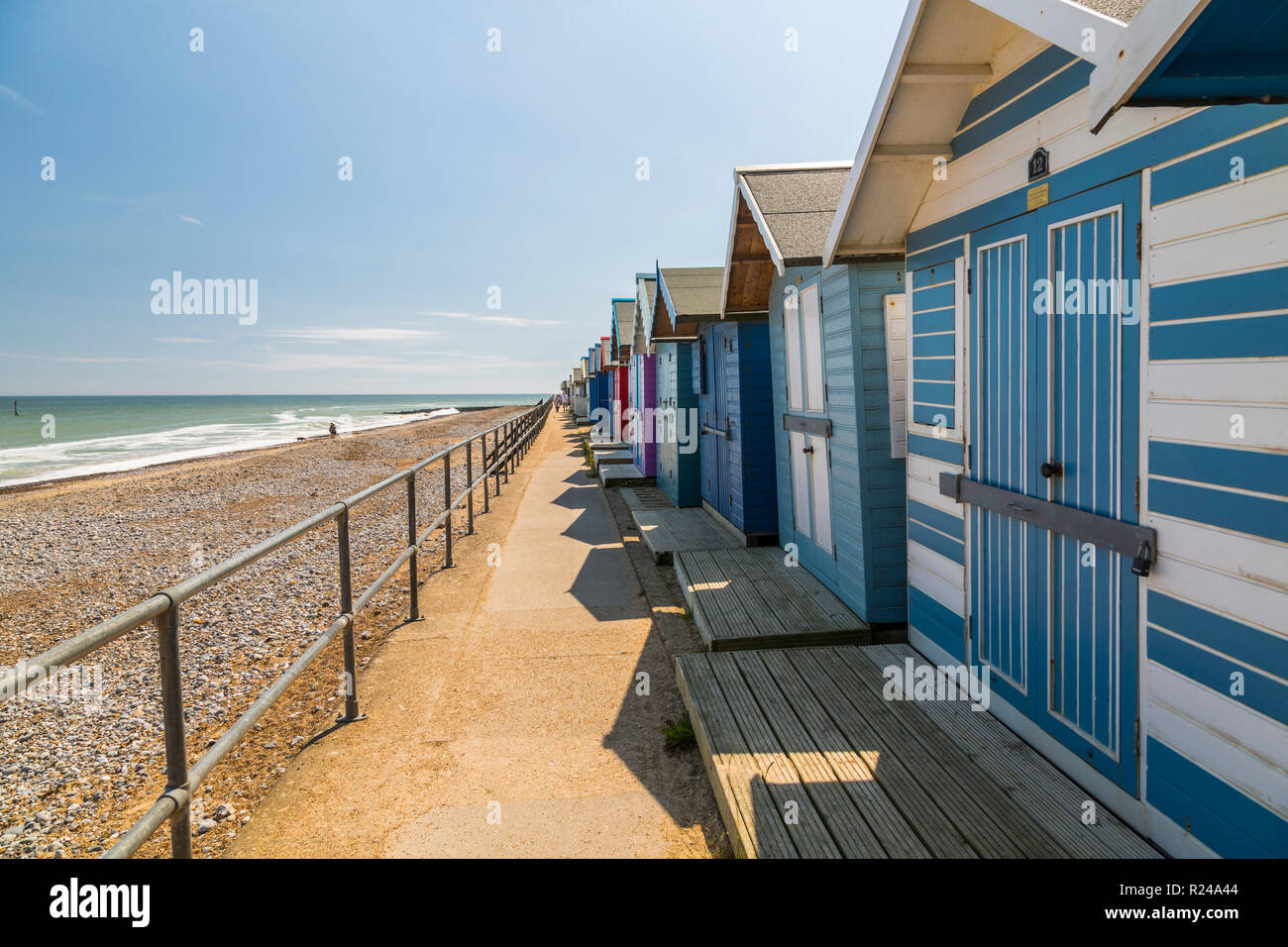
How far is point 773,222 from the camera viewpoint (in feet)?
19.1

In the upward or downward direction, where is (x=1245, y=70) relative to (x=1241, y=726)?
upward

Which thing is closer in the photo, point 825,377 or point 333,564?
point 825,377

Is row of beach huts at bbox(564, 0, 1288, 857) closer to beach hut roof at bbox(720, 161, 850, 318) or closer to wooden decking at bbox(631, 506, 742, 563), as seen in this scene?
beach hut roof at bbox(720, 161, 850, 318)

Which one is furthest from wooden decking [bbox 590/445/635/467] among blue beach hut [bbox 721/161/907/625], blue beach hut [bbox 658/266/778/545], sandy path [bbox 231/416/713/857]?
sandy path [bbox 231/416/713/857]

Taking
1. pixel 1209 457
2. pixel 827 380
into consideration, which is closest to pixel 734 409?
pixel 827 380

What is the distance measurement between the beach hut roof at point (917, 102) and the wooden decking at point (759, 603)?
98.0 inches

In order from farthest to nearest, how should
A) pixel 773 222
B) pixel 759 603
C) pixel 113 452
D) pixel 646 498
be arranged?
pixel 113 452
pixel 646 498
pixel 773 222
pixel 759 603

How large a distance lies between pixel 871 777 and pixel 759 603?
7.81ft

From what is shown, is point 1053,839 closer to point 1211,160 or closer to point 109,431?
point 1211,160

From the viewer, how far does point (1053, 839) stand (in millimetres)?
2637

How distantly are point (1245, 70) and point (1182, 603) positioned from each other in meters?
1.56

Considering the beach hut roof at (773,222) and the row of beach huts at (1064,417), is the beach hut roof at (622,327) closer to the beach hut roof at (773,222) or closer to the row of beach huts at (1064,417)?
the beach hut roof at (773,222)

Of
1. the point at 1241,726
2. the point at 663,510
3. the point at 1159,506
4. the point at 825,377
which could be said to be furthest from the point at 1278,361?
the point at 663,510

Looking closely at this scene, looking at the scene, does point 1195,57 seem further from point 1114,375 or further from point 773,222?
point 773,222
